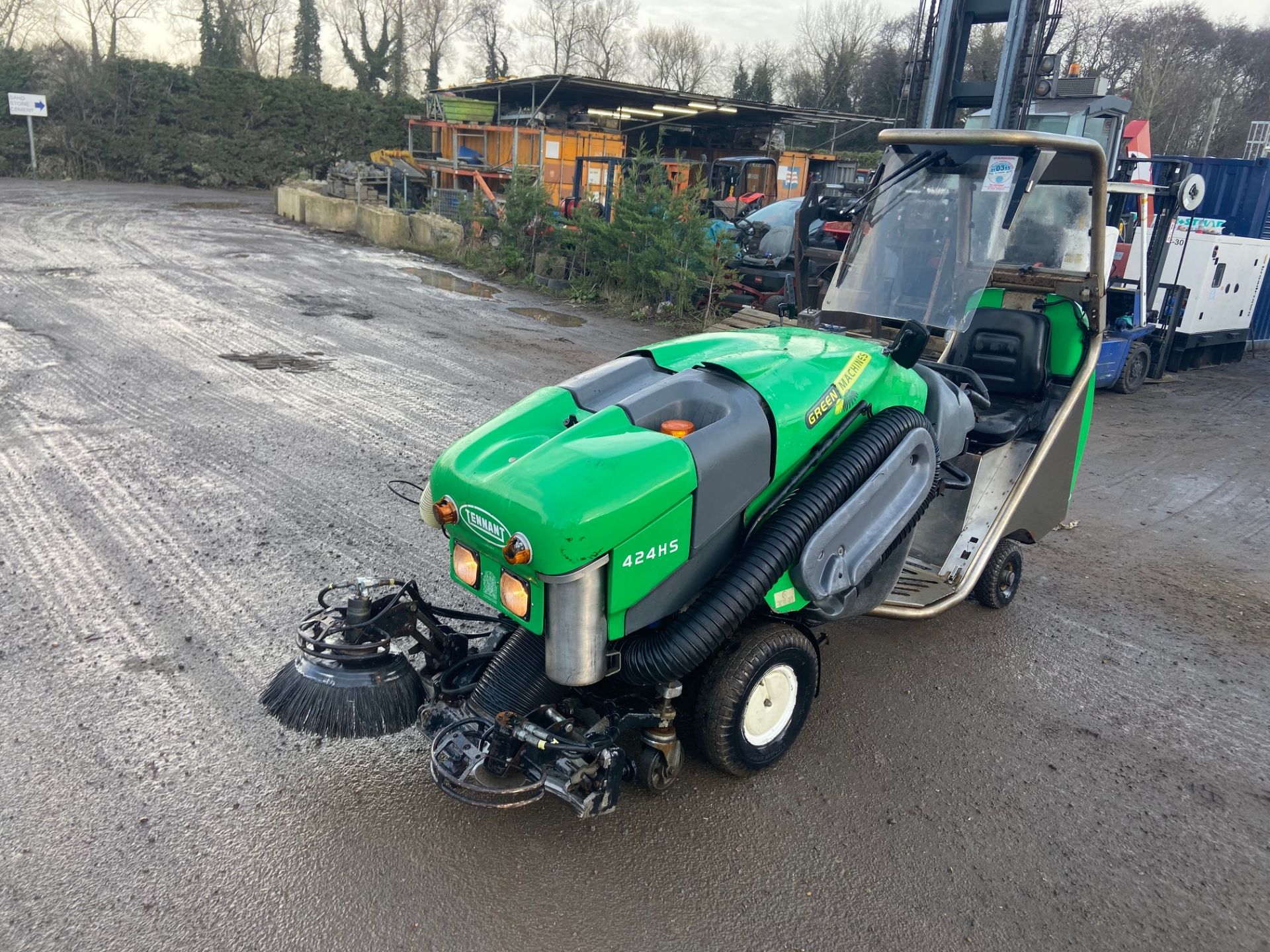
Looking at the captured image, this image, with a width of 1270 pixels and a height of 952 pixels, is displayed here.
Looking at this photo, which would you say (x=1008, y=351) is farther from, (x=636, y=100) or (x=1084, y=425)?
(x=636, y=100)

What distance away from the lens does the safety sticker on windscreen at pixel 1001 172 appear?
4.43m

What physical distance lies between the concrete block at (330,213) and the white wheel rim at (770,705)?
1959 centimetres

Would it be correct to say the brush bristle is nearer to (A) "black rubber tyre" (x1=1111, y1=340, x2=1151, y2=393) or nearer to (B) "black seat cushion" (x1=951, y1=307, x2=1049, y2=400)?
(B) "black seat cushion" (x1=951, y1=307, x2=1049, y2=400)

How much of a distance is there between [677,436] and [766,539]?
1.54 feet

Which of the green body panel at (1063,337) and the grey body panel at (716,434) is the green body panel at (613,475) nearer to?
the grey body panel at (716,434)

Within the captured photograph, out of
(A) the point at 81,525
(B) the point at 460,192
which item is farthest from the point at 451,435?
(B) the point at 460,192

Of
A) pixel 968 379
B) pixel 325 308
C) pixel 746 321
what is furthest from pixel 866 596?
pixel 325 308

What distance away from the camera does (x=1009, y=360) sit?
16.8 ft

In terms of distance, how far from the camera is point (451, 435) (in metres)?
7.15

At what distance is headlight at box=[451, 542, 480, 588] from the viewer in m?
3.05

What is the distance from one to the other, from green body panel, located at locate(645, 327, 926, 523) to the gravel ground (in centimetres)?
127

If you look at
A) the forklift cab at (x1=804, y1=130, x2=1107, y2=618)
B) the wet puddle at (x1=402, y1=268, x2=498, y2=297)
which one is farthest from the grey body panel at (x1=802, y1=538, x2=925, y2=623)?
the wet puddle at (x1=402, y1=268, x2=498, y2=297)

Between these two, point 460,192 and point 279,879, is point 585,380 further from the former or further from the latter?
point 460,192

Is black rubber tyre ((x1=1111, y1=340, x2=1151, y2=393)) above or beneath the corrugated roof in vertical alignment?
beneath
